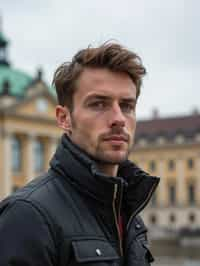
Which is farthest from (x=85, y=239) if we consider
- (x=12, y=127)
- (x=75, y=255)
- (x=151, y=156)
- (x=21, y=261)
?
(x=151, y=156)

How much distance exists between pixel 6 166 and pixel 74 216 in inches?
1692

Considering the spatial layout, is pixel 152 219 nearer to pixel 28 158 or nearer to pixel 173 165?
pixel 173 165

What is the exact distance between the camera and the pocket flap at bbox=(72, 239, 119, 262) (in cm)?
216

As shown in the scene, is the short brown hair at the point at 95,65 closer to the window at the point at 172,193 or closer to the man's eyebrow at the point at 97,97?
the man's eyebrow at the point at 97,97

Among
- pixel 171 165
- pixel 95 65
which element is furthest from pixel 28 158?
pixel 95 65

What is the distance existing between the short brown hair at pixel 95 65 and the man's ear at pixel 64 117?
0.02m

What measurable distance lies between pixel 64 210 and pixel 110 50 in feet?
1.79

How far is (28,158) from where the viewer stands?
1828 inches

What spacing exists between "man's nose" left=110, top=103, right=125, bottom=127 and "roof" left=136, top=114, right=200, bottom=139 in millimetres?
61283

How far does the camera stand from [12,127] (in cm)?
4603

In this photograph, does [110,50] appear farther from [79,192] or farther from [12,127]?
[12,127]

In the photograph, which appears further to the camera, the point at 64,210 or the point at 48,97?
the point at 48,97

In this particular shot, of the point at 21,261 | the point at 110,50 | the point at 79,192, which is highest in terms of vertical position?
the point at 110,50

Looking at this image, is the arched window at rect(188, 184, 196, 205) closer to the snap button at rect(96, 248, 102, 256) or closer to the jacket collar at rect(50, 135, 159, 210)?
the jacket collar at rect(50, 135, 159, 210)
